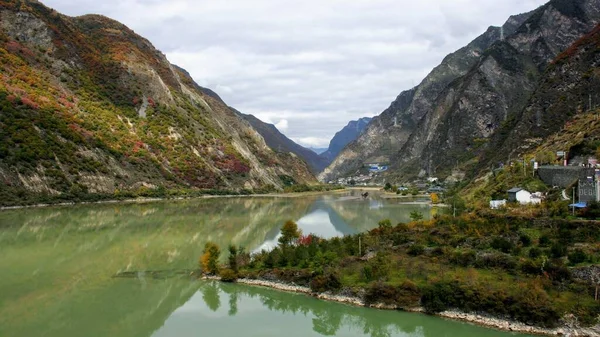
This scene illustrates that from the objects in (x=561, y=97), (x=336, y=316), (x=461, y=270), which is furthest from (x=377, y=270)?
(x=561, y=97)

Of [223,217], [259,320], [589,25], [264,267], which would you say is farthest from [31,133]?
[589,25]

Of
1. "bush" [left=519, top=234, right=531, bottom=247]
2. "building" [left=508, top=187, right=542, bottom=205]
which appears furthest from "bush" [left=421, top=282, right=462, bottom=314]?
"building" [left=508, top=187, right=542, bottom=205]

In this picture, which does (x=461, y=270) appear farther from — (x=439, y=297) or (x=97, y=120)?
(x=97, y=120)

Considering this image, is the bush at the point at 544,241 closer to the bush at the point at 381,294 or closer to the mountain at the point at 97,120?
the bush at the point at 381,294

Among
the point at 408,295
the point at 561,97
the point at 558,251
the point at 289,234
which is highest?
the point at 561,97

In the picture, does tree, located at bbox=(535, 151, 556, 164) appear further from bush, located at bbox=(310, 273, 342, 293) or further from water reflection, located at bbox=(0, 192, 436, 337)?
bush, located at bbox=(310, 273, 342, 293)
